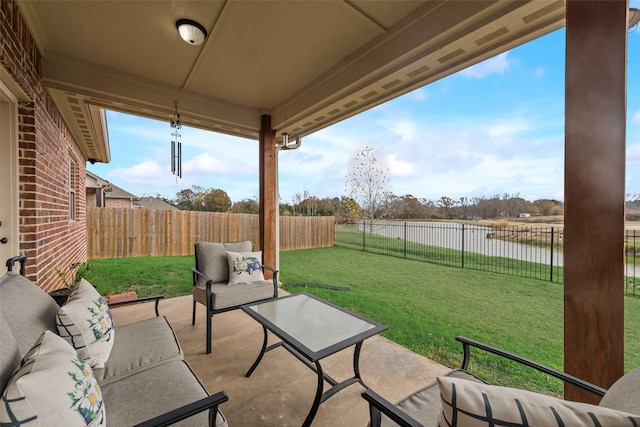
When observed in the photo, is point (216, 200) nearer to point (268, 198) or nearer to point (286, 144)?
point (268, 198)

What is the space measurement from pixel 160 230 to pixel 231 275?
197 inches

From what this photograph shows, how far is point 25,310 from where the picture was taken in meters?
1.14

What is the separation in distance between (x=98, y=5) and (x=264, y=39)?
126 centimetres

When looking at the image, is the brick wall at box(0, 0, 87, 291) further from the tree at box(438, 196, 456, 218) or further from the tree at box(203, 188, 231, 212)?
the tree at box(438, 196, 456, 218)

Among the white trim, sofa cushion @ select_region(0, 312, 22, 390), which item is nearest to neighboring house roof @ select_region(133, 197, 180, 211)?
the white trim

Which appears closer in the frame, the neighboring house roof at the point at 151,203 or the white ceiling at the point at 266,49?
the white ceiling at the point at 266,49

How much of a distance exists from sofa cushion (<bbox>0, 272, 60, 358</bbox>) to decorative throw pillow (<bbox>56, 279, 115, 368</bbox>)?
0.08 metres

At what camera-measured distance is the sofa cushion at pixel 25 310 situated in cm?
103

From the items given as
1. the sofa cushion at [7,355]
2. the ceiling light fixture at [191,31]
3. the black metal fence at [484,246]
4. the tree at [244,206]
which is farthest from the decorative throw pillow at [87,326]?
the tree at [244,206]

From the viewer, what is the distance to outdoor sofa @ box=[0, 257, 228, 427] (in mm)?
696

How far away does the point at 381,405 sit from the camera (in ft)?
2.97

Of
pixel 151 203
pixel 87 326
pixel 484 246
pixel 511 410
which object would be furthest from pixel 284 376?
pixel 151 203

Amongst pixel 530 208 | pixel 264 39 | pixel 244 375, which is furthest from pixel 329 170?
pixel 244 375

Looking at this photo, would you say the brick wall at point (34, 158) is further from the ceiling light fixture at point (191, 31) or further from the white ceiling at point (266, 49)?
the ceiling light fixture at point (191, 31)
